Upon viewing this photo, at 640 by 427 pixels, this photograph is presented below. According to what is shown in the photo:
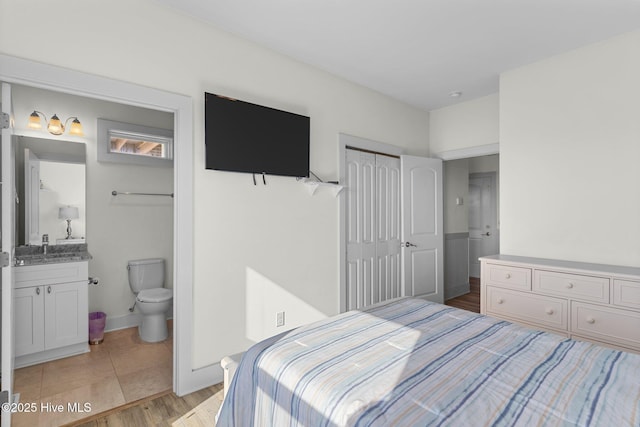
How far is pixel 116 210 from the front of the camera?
11.4 ft

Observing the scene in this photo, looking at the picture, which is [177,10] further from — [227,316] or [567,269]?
[567,269]

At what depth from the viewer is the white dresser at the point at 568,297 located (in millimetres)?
2174

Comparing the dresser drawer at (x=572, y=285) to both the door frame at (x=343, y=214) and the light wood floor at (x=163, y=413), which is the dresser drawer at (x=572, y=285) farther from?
the light wood floor at (x=163, y=413)

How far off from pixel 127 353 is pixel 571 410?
10.6ft

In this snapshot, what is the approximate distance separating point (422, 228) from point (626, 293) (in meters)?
2.05

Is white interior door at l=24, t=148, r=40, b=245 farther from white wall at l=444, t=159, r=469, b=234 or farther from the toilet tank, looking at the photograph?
white wall at l=444, t=159, r=469, b=234

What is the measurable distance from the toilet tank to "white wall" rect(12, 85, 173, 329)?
80mm

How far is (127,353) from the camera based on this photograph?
9.50 ft

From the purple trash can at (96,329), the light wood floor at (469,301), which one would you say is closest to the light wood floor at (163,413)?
the purple trash can at (96,329)

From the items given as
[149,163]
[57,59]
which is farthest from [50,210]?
[57,59]

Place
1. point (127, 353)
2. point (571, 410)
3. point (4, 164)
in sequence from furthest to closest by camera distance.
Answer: point (127, 353)
point (4, 164)
point (571, 410)

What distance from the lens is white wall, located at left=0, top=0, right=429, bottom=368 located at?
6.23ft

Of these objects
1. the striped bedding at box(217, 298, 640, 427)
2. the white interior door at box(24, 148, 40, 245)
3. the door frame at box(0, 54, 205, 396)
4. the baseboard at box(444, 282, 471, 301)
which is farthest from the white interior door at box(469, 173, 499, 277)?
the white interior door at box(24, 148, 40, 245)

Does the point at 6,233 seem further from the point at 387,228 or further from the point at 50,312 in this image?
the point at 387,228
